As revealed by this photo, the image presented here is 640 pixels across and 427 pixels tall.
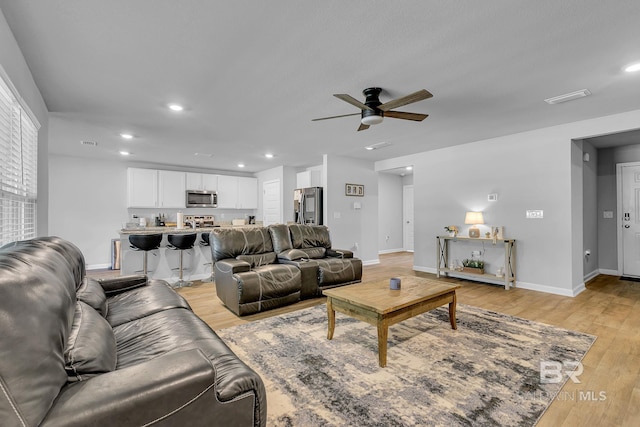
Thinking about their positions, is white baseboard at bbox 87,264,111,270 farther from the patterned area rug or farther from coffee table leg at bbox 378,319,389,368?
coffee table leg at bbox 378,319,389,368

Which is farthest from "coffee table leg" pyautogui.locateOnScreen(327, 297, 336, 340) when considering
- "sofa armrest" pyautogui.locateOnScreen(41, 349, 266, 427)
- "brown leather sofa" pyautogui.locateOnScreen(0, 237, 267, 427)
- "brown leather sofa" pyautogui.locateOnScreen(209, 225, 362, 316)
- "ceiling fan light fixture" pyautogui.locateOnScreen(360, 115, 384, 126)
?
"ceiling fan light fixture" pyautogui.locateOnScreen(360, 115, 384, 126)

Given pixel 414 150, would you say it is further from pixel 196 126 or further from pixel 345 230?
pixel 196 126

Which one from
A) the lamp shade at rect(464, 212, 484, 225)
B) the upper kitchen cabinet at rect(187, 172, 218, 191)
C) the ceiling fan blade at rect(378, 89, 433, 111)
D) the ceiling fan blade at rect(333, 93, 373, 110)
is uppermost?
the ceiling fan blade at rect(333, 93, 373, 110)

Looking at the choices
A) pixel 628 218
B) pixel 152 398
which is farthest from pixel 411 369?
pixel 628 218

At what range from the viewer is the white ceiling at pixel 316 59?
1.95m

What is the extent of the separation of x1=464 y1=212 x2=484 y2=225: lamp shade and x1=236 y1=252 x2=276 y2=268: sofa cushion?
10.6 feet

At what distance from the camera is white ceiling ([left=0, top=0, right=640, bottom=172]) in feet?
6.39

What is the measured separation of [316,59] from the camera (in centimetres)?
253

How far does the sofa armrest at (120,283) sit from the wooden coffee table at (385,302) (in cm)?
177

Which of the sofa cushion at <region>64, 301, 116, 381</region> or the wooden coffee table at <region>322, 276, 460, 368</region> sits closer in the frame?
the sofa cushion at <region>64, 301, 116, 381</region>

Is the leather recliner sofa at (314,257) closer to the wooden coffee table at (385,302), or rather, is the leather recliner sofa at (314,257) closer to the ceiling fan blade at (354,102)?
the wooden coffee table at (385,302)

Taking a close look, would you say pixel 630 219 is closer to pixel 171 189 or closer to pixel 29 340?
pixel 29 340

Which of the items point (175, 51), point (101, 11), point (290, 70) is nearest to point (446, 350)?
point (290, 70)

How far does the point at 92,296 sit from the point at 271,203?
643 centimetres
